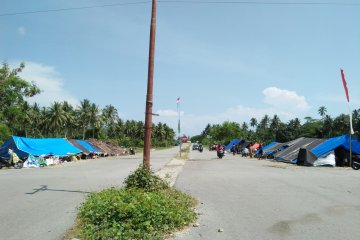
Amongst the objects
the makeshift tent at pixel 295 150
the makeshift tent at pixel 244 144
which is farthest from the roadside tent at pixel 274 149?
the makeshift tent at pixel 244 144

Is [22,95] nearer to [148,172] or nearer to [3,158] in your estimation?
[3,158]

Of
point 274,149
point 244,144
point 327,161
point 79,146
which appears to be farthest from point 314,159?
point 244,144

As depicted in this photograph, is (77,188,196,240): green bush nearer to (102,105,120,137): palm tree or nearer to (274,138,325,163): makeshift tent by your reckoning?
(274,138,325,163): makeshift tent

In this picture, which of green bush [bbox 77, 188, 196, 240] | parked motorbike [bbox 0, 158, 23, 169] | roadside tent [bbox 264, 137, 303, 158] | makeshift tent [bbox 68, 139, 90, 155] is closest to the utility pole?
green bush [bbox 77, 188, 196, 240]

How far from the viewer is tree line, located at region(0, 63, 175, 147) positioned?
1781 inches

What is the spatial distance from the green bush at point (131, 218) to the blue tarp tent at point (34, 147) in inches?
968

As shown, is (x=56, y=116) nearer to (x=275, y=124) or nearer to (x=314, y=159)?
(x=314, y=159)

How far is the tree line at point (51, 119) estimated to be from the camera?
148 feet

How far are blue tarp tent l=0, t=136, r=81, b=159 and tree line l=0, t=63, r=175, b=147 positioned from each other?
319 inches

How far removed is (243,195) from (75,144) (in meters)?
36.7

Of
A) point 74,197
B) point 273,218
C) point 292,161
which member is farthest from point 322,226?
point 292,161

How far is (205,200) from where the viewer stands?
10430 millimetres

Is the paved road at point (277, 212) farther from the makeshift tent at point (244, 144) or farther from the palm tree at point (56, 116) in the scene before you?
the palm tree at point (56, 116)

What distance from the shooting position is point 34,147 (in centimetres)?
3203
